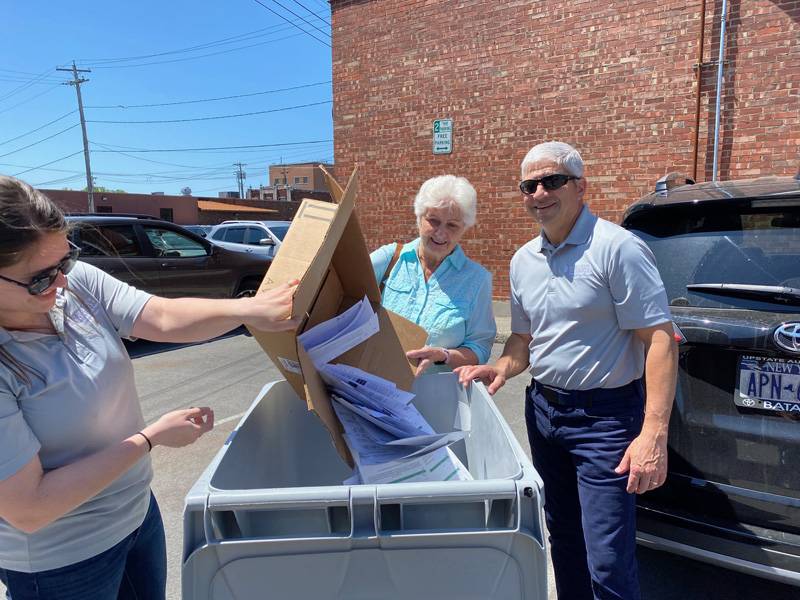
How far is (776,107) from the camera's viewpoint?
684cm

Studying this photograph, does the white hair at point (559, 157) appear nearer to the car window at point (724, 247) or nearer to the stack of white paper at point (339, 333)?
the car window at point (724, 247)

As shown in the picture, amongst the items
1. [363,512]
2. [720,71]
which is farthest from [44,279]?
[720,71]

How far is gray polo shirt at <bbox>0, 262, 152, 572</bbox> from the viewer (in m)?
1.16

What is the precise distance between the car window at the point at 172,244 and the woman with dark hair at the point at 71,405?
21.9ft

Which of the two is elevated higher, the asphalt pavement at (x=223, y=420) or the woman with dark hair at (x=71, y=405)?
the woman with dark hair at (x=71, y=405)

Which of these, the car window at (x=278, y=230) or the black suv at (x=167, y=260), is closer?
the black suv at (x=167, y=260)

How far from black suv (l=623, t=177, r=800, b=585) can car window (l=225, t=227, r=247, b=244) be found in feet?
36.7

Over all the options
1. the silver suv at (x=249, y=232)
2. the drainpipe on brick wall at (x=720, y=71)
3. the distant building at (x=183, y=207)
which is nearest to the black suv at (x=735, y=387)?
the drainpipe on brick wall at (x=720, y=71)

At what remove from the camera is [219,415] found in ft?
15.5

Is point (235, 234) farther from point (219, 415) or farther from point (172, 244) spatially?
point (219, 415)

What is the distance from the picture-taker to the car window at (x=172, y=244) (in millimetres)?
7599

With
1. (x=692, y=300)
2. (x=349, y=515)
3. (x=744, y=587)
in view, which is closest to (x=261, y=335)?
(x=349, y=515)

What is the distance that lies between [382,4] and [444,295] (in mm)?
8933

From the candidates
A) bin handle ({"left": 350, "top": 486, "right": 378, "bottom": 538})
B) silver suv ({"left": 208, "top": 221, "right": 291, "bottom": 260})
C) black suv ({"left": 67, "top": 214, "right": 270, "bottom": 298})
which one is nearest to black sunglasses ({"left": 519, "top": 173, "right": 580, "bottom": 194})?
bin handle ({"left": 350, "top": 486, "right": 378, "bottom": 538})
